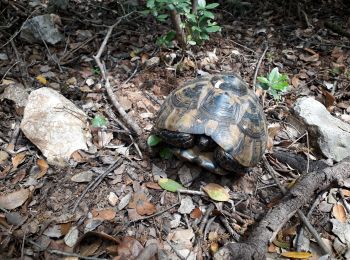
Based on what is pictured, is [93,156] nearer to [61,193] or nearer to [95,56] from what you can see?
[61,193]

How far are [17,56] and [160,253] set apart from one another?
107 inches

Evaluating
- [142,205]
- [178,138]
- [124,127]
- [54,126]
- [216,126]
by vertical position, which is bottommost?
[142,205]

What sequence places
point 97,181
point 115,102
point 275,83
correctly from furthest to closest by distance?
point 275,83 → point 115,102 → point 97,181

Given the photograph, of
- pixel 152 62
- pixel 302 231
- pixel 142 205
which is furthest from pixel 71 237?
pixel 152 62

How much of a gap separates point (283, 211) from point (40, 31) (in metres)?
3.31

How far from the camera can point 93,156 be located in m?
2.98

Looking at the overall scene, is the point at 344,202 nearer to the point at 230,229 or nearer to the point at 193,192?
the point at 230,229

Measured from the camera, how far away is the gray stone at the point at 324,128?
313 centimetres

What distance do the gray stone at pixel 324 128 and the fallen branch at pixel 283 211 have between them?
32cm

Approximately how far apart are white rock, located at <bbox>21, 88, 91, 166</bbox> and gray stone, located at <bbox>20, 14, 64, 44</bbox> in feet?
4.01

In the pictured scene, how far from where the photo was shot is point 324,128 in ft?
10.5

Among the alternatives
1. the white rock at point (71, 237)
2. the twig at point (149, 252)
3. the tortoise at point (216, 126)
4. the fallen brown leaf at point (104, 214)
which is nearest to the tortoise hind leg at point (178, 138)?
the tortoise at point (216, 126)

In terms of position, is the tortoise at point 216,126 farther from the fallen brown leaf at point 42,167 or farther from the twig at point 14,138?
the twig at point 14,138

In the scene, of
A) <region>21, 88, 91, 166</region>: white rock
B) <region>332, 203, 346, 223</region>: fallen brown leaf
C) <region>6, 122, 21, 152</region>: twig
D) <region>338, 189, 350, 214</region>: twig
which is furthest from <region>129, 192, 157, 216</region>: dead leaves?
<region>338, 189, 350, 214</region>: twig
